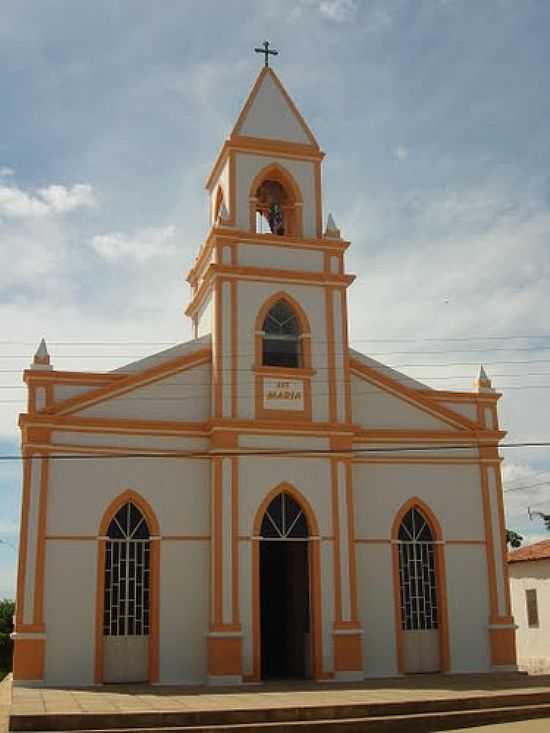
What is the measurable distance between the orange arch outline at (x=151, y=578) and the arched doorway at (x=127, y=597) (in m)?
0.11

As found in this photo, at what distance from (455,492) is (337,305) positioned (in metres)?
5.07

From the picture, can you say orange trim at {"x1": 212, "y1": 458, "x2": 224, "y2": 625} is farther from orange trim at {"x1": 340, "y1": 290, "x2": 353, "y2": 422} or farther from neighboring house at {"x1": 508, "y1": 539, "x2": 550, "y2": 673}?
neighboring house at {"x1": 508, "y1": 539, "x2": 550, "y2": 673}

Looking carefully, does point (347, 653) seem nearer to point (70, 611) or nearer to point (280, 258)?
point (70, 611)

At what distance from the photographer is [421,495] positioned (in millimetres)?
22016

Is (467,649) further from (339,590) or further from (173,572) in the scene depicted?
(173,572)

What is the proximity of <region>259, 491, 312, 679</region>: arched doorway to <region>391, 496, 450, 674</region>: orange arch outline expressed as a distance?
1922 millimetres

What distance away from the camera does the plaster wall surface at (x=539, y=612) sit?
90.6ft

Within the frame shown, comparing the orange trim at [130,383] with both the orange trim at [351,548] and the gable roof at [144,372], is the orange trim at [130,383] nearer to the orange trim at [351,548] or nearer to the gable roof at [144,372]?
the gable roof at [144,372]

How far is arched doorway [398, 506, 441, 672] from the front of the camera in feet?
69.8

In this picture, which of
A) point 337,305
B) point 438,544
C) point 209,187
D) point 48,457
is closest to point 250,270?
point 337,305

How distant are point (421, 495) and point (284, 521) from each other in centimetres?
333

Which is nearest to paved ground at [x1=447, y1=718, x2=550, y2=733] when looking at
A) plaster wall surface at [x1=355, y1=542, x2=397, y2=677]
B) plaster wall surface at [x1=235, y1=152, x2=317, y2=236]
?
plaster wall surface at [x1=355, y1=542, x2=397, y2=677]

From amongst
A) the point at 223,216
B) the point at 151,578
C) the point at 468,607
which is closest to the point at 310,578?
the point at 151,578

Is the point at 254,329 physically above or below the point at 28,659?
above
